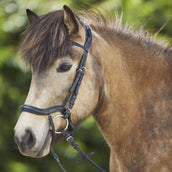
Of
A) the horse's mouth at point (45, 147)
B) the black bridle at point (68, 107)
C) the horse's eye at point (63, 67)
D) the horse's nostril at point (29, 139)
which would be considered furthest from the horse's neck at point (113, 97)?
the horse's nostril at point (29, 139)

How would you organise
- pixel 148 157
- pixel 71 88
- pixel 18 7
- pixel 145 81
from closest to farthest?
pixel 71 88 < pixel 148 157 < pixel 145 81 < pixel 18 7

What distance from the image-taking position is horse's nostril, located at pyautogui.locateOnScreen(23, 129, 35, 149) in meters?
1.94

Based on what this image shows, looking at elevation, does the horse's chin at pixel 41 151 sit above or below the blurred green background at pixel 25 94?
above

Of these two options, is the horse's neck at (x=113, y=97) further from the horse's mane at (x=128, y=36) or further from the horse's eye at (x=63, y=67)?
the horse's eye at (x=63, y=67)

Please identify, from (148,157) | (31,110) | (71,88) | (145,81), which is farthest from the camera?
(145,81)

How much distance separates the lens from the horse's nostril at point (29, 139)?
6.38 feet

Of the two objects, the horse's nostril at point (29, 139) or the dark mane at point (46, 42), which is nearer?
the horse's nostril at point (29, 139)

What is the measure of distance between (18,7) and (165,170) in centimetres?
344

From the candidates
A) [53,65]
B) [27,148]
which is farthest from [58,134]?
[53,65]

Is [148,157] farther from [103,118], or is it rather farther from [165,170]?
[103,118]

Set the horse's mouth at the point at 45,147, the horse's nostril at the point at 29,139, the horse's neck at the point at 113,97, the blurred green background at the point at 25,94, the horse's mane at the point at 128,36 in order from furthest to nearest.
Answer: the blurred green background at the point at 25,94
the horse's mane at the point at 128,36
the horse's neck at the point at 113,97
the horse's mouth at the point at 45,147
the horse's nostril at the point at 29,139

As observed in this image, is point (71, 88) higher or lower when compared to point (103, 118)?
higher

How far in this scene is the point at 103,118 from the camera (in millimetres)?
2367

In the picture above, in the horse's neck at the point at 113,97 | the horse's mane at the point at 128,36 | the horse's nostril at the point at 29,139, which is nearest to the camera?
the horse's nostril at the point at 29,139
